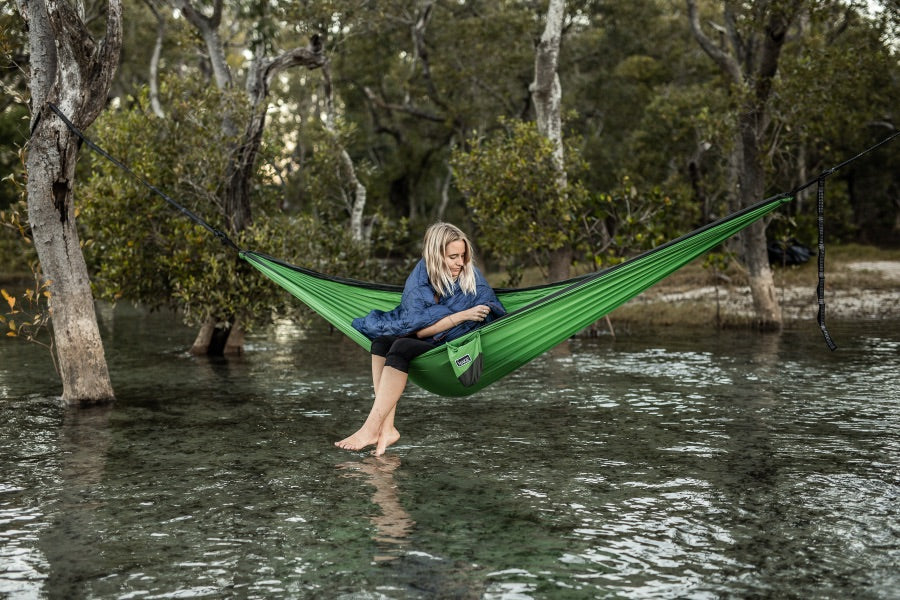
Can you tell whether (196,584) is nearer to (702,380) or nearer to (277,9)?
(702,380)

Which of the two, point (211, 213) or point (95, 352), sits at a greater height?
point (211, 213)

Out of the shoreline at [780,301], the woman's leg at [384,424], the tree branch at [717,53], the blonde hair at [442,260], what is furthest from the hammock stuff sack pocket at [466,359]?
the tree branch at [717,53]

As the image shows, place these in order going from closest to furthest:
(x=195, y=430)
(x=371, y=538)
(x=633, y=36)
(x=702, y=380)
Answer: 1. (x=371, y=538)
2. (x=195, y=430)
3. (x=702, y=380)
4. (x=633, y=36)

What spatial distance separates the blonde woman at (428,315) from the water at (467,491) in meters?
0.47

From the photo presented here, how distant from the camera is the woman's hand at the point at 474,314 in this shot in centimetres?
582

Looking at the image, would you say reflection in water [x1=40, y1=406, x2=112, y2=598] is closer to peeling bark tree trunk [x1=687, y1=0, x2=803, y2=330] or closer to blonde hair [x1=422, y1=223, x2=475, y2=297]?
blonde hair [x1=422, y1=223, x2=475, y2=297]

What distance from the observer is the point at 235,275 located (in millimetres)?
10703

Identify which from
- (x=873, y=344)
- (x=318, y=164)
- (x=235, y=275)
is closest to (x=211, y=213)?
(x=235, y=275)

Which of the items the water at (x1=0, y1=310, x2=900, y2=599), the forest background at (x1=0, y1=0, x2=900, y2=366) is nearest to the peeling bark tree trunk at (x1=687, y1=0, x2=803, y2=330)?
the forest background at (x1=0, y1=0, x2=900, y2=366)

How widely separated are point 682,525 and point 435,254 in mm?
2151

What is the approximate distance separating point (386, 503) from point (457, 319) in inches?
50.8

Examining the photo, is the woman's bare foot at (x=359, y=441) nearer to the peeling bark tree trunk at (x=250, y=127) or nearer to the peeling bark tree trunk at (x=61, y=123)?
the peeling bark tree trunk at (x=61, y=123)

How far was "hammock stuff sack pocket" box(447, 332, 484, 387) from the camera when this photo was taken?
560 cm

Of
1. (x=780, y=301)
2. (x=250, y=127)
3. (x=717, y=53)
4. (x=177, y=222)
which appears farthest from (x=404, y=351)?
(x=780, y=301)
